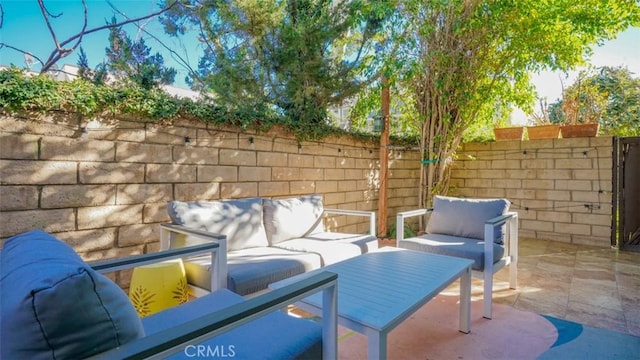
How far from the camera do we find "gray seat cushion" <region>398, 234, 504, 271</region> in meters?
2.69

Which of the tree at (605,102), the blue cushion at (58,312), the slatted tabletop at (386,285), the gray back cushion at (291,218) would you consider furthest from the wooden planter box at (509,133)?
the blue cushion at (58,312)

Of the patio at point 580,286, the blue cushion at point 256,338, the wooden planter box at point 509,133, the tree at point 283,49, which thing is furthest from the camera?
the wooden planter box at point 509,133

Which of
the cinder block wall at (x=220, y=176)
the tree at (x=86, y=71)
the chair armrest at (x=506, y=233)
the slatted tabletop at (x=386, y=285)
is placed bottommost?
the slatted tabletop at (x=386, y=285)

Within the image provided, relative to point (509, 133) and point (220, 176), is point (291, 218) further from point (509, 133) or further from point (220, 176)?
point (509, 133)

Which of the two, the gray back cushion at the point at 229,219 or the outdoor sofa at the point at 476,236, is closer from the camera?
the gray back cushion at the point at 229,219

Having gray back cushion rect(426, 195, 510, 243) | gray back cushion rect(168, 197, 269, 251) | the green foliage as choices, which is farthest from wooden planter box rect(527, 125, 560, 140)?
gray back cushion rect(168, 197, 269, 251)

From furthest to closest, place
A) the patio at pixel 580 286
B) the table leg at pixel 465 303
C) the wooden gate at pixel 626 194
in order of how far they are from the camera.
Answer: the wooden gate at pixel 626 194 < the patio at pixel 580 286 < the table leg at pixel 465 303

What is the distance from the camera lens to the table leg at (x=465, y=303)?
228cm

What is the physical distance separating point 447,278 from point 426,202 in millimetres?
3337

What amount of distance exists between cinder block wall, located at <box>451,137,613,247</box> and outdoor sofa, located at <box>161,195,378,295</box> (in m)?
3.63

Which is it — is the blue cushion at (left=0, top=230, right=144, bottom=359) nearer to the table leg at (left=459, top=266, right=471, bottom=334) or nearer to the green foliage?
the green foliage

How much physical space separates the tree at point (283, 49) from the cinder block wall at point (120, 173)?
738 millimetres

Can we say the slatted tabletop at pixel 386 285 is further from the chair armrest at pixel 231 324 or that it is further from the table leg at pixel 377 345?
the chair armrest at pixel 231 324

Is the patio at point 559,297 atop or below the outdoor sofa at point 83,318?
below
